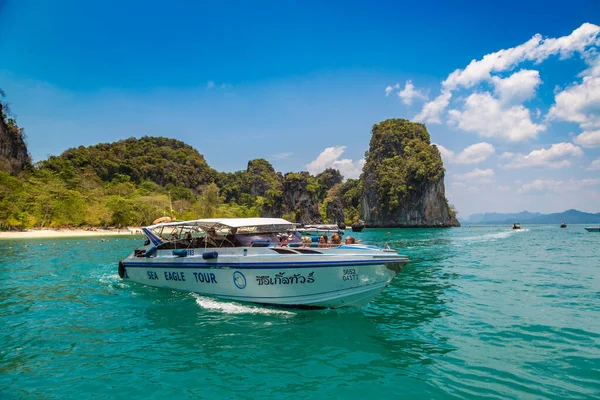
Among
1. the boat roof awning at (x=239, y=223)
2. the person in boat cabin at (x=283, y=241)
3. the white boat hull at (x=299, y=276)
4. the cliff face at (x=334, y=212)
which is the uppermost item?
the cliff face at (x=334, y=212)

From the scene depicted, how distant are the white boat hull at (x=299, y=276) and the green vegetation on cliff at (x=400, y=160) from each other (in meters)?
112

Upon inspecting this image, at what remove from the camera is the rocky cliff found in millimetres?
118562

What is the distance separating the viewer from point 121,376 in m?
6.22

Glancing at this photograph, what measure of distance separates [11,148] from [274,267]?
10186 centimetres

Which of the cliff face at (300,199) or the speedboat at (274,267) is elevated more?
the cliff face at (300,199)

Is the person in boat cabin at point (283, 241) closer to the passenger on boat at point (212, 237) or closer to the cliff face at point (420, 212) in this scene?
the passenger on boat at point (212, 237)

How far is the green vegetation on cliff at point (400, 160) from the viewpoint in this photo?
118312mm

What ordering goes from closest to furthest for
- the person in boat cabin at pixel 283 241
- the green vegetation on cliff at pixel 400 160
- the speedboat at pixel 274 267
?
the speedboat at pixel 274 267 < the person in boat cabin at pixel 283 241 < the green vegetation on cliff at pixel 400 160

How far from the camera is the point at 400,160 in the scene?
127062 millimetres

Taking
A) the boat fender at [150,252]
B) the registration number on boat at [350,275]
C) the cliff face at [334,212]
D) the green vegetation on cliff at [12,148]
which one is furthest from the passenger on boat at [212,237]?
the cliff face at [334,212]

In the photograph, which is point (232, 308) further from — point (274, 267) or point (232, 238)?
point (232, 238)

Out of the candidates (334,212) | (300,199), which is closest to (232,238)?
(300,199)

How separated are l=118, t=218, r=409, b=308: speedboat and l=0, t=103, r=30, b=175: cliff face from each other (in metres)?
90.0

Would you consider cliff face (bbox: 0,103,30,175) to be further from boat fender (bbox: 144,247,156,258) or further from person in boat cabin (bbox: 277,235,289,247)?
person in boat cabin (bbox: 277,235,289,247)
